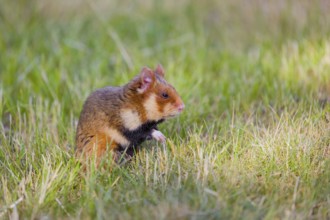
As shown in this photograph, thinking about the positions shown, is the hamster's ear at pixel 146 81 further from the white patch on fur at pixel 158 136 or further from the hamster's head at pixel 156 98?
the white patch on fur at pixel 158 136

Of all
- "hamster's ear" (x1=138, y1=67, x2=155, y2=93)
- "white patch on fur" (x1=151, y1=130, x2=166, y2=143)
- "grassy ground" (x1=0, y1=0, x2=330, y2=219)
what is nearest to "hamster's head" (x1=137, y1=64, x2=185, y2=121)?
"hamster's ear" (x1=138, y1=67, x2=155, y2=93)

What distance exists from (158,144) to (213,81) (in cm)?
213

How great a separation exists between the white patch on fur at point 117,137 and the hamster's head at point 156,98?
260mm

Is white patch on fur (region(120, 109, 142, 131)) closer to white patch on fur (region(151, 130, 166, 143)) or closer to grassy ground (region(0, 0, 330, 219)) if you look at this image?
white patch on fur (region(151, 130, 166, 143))

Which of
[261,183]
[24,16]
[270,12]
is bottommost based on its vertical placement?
[261,183]

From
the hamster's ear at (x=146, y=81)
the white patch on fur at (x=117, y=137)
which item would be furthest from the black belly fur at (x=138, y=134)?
the hamster's ear at (x=146, y=81)

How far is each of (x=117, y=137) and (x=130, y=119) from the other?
18cm

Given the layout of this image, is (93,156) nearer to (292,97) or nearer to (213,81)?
(292,97)

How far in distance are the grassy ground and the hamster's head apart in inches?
10.0

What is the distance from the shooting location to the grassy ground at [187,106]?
4.06 meters

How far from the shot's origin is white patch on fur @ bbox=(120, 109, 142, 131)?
15.8ft

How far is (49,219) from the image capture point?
12.8 feet

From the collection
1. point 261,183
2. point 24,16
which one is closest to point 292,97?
point 261,183

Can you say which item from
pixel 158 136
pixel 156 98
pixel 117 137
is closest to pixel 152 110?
pixel 156 98
